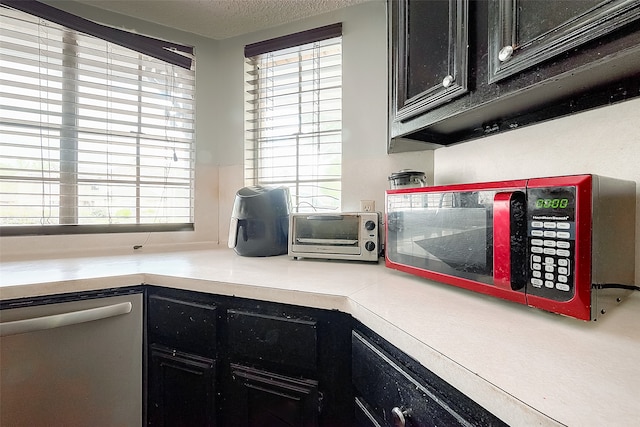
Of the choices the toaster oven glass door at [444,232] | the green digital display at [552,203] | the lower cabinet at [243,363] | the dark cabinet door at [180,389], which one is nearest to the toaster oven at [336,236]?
the toaster oven glass door at [444,232]

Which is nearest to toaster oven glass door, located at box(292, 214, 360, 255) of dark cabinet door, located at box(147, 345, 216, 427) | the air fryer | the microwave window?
the microwave window

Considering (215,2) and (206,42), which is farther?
(206,42)

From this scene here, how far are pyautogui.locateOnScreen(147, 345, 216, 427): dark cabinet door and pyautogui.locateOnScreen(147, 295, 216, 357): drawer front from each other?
0.10 feet

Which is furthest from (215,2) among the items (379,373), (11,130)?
(379,373)

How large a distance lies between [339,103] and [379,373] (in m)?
1.31

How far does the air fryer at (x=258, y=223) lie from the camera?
4.38 ft

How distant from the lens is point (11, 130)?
1.33m

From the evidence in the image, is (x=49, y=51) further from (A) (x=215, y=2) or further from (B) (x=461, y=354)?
(B) (x=461, y=354)

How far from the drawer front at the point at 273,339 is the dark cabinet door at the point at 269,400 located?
0.04 m

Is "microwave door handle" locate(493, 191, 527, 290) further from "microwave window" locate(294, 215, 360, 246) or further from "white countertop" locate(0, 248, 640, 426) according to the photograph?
"microwave window" locate(294, 215, 360, 246)

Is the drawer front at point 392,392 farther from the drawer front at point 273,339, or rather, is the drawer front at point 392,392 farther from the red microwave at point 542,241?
the red microwave at point 542,241

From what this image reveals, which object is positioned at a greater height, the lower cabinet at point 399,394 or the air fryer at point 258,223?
the air fryer at point 258,223

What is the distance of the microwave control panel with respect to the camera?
1.73 ft

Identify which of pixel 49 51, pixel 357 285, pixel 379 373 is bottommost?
pixel 379 373
